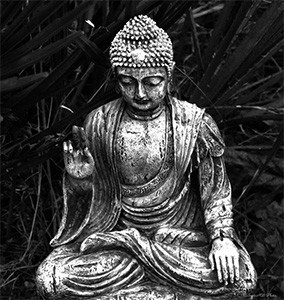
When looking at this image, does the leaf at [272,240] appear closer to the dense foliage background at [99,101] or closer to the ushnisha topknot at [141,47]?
the dense foliage background at [99,101]

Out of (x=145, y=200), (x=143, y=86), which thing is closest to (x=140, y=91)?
(x=143, y=86)

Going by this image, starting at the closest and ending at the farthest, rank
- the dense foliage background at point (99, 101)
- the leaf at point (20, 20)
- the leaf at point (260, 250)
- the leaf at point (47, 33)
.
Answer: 1. the leaf at point (47, 33)
2. the leaf at point (20, 20)
3. the dense foliage background at point (99, 101)
4. the leaf at point (260, 250)

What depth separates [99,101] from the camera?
4.45 m

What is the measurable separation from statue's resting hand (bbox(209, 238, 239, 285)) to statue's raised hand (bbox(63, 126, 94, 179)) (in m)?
0.50

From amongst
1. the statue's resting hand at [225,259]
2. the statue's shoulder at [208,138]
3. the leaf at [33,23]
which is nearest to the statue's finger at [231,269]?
the statue's resting hand at [225,259]

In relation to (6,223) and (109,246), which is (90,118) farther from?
(6,223)

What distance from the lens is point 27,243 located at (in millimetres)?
4930

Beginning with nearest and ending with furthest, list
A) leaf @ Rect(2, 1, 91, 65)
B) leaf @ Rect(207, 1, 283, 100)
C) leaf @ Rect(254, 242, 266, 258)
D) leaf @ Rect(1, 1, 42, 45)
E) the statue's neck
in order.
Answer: the statue's neck, leaf @ Rect(2, 1, 91, 65), leaf @ Rect(1, 1, 42, 45), leaf @ Rect(207, 1, 283, 100), leaf @ Rect(254, 242, 266, 258)

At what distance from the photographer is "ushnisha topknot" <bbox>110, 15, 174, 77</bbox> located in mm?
3672

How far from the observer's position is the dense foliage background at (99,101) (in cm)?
440

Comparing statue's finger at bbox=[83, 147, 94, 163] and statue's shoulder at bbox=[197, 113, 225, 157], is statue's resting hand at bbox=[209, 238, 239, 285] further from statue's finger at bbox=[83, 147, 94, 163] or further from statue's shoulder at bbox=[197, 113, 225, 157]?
statue's finger at bbox=[83, 147, 94, 163]

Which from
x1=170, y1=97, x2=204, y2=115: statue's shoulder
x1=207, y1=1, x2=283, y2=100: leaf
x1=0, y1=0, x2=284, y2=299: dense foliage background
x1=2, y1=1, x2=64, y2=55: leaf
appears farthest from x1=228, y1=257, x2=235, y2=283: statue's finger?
x1=2, y1=1, x2=64, y2=55: leaf

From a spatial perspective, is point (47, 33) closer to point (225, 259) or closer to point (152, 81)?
point (152, 81)

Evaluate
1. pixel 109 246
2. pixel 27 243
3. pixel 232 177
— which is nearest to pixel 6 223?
pixel 27 243
